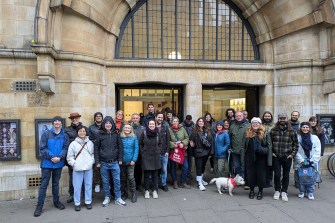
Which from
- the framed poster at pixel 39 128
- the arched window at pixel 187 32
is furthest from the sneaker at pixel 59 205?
the arched window at pixel 187 32

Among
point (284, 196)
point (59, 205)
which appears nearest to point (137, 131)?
point (59, 205)

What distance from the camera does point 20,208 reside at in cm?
520

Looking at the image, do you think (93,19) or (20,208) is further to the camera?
(93,19)

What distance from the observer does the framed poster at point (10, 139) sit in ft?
18.7

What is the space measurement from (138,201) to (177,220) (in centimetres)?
123

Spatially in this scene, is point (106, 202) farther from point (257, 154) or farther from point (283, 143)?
point (283, 143)

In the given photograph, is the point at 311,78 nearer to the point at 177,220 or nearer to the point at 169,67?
the point at 169,67

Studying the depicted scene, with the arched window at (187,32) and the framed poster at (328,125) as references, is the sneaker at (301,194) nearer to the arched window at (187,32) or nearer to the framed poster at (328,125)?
the framed poster at (328,125)

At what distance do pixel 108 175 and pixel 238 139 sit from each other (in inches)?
128

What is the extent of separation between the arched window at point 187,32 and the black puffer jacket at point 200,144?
9.80 feet

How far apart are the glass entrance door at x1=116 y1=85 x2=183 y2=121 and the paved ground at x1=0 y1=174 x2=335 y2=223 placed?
3110 mm

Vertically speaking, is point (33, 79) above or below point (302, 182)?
above

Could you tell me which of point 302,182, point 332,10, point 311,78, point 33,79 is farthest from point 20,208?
point 332,10

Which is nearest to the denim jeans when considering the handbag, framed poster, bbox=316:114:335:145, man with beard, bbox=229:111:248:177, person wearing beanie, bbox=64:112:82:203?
the handbag
